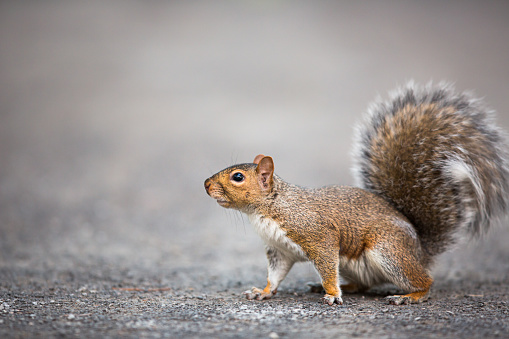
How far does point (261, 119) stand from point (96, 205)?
602cm

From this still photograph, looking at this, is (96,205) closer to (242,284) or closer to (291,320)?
(242,284)

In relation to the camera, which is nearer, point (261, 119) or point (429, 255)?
point (429, 255)

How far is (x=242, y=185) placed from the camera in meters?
3.52

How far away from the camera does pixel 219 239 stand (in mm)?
7020

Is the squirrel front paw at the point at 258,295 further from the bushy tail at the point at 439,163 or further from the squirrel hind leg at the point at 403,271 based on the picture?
the bushy tail at the point at 439,163

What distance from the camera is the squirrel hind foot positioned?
358 centimetres

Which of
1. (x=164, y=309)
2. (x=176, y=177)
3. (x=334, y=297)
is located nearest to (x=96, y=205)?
(x=176, y=177)

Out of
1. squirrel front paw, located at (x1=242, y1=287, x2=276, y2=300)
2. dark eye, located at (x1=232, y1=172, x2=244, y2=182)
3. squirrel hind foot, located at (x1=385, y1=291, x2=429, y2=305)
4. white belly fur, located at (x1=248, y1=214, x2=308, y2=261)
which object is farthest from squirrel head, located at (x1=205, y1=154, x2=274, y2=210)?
squirrel hind foot, located at (x1=385, y1=291, x2=429, y2=305)

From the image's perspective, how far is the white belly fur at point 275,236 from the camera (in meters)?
3.50

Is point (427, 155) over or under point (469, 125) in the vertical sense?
under

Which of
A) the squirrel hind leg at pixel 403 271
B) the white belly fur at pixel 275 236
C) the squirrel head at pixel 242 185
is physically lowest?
the squirrel hind leg at pixel 403 271

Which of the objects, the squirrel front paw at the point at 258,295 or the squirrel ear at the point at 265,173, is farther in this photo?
the squirrel front paw at the point at 258,295

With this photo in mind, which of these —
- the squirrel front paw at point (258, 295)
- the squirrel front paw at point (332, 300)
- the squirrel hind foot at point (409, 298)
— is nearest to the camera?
the squirrel front paw at point (332, 300)

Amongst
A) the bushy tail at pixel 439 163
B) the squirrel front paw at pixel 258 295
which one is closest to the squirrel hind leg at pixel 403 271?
the bushy tail at pixel 439 163
